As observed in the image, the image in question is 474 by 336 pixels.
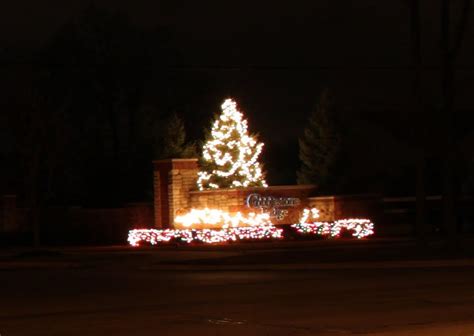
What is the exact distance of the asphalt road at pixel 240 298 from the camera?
594 inches

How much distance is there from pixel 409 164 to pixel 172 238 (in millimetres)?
19545

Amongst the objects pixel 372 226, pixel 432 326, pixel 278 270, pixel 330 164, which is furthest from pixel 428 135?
pixel 330 164

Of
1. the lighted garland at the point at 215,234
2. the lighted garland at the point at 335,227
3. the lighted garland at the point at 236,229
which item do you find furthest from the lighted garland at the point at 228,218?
the lighted garland at the point at 335,227

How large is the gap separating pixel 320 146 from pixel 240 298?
35.8 m

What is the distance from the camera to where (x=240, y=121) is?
142ft

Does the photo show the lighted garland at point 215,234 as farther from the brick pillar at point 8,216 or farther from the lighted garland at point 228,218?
the brick pillar at point 8,216

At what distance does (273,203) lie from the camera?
A: 4053 cm

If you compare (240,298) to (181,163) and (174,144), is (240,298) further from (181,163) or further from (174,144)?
(174,144)

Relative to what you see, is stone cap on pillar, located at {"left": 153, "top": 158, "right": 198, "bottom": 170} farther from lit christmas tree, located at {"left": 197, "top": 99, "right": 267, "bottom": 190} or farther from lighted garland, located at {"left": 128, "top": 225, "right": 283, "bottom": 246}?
lighted garland, located at {"left": 128, "top": 225, "right": 283, "bottom": 246}

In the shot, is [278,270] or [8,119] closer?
[278,270]

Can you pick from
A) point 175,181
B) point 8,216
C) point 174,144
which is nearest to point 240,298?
point 175,181

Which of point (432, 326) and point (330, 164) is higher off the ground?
point (330, 164)

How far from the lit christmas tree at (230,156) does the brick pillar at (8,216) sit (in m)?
9.63

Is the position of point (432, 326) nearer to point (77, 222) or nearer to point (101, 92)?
point (77, 222)
